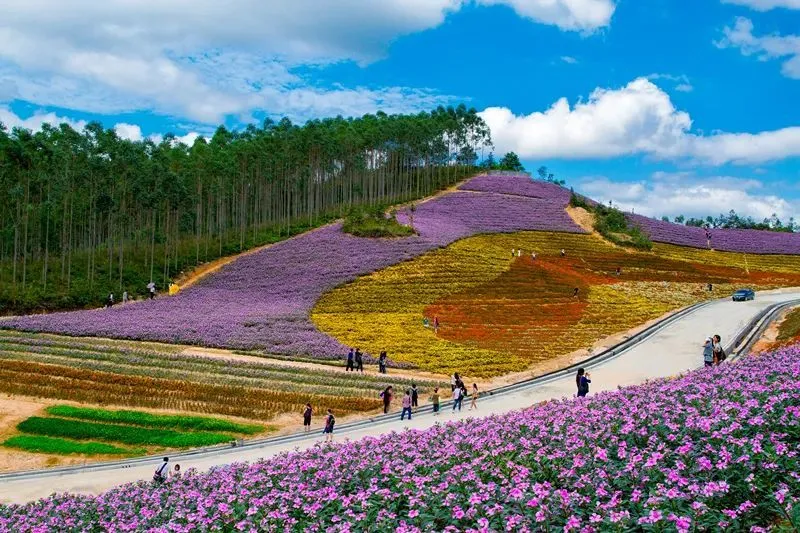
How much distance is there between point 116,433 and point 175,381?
26.0 ft

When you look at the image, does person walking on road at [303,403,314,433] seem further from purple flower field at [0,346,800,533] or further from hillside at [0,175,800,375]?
purple flower field at [0,346,800,533]

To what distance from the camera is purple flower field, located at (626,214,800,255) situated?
10100cm

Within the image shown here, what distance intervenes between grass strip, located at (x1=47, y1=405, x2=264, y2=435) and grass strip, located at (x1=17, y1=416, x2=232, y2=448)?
572 millimetres

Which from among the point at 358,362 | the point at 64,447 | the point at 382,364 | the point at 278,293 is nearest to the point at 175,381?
the point at 64,447

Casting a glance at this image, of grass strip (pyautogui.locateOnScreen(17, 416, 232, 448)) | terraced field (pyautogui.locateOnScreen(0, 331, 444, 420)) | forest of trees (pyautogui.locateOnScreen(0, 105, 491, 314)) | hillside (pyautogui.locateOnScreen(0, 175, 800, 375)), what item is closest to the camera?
grass strip (pyautogui.locateOnScreen(17, 416, 232, 448))

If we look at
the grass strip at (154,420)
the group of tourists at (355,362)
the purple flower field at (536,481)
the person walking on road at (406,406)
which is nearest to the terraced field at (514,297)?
the group of tourists at (355,362)

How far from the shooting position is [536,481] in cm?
1034

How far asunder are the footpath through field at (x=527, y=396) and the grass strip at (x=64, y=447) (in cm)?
146

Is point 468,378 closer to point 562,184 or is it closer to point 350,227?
point 350,227

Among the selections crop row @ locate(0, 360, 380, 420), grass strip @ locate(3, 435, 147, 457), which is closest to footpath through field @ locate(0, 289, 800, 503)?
grass strip @ locate(3, 435, 147, 457)

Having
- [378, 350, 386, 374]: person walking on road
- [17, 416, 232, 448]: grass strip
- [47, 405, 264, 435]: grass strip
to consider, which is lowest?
[17, 416, 232, 448]: grass strip

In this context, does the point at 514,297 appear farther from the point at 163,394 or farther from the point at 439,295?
the point at 163,394

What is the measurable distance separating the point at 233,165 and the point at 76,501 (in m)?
78.8

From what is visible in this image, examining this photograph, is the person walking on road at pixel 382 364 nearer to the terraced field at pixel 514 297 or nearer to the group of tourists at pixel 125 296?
the terraced field at pixel 514 297
